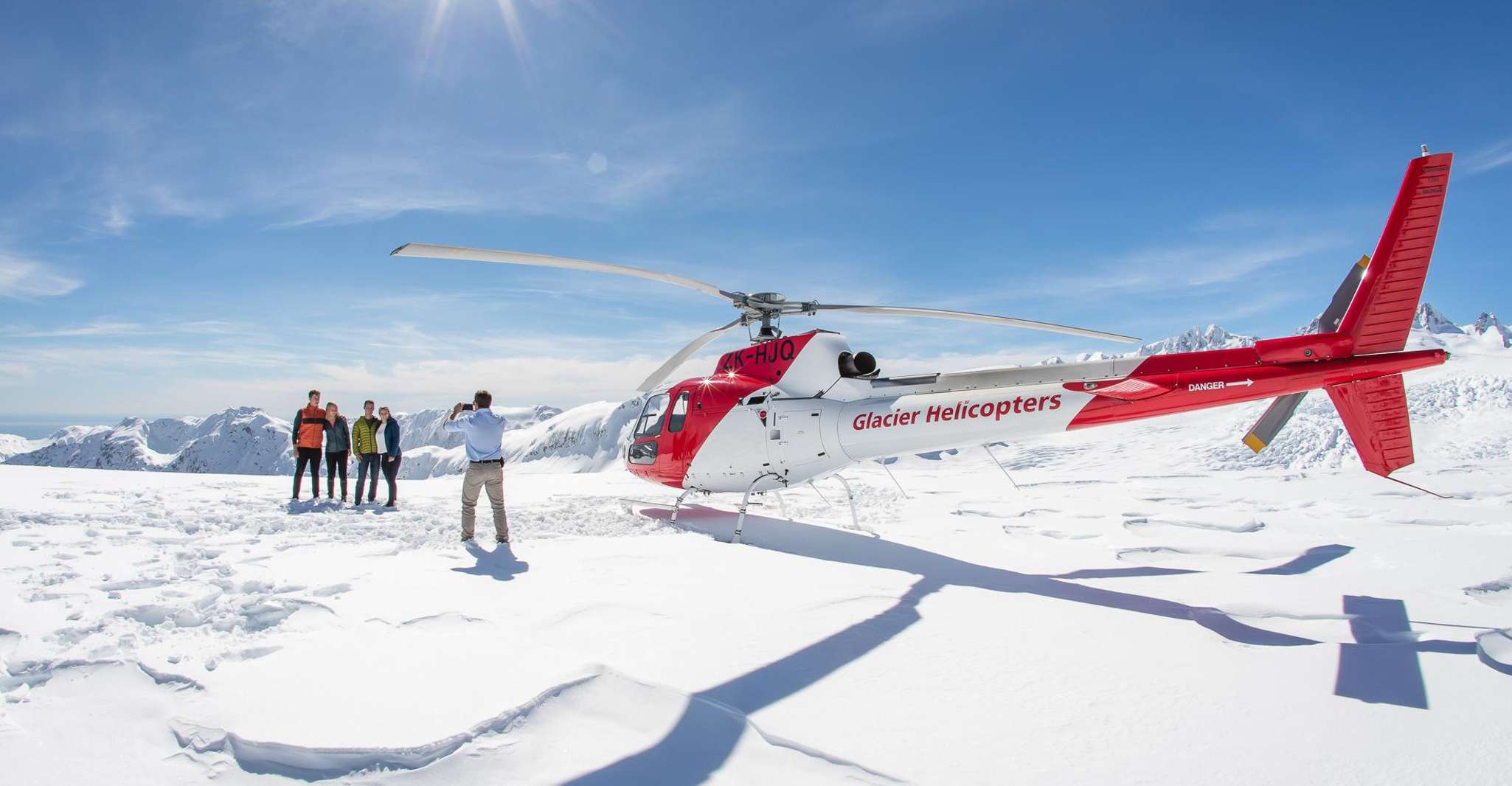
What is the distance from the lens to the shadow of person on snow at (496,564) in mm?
5383

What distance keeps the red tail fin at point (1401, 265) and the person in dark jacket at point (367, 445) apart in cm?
1185

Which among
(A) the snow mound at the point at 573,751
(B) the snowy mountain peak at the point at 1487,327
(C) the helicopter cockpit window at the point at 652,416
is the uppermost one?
(B) the snowy mountain peak at the point at 1487,327

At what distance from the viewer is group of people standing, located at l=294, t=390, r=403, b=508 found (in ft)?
32.1

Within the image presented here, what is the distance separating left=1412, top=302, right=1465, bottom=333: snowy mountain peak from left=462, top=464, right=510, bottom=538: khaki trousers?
13879 cm


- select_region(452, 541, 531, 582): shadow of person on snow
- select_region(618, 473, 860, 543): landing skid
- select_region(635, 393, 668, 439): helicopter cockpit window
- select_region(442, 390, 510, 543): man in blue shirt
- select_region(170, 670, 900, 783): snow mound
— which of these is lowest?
select_region(170, 670, 900, 783): snow mound

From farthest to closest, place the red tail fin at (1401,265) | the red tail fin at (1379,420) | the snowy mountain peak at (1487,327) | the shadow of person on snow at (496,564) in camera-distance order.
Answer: the snowy mountain peak at (1487,327) < the red tail fin at (1379,420) < the shadow of person on snow at (496,564) < the red tail fin at (1401,265)

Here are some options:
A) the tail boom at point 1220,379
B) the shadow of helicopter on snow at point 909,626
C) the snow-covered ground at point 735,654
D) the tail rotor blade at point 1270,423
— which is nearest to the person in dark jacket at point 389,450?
the snow-covered ground at point 735,654

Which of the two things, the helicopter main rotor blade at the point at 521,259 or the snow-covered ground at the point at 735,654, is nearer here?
the snow-covered ground at the point at 735,654

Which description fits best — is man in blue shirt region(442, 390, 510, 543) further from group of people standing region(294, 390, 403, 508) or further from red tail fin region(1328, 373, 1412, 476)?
red tail fin region(1328, 373, 1412, 476)

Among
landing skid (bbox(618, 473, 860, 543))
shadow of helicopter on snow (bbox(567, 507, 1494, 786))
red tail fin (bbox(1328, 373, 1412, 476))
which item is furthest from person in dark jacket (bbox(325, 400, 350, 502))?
red tail fin (bbox(1328, 373, 1412, 476))

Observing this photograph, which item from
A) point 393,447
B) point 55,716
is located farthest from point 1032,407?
point 393,447

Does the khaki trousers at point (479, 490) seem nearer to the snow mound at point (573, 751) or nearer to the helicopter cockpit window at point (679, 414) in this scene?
the helicopter cockpit window at point (679, 414)

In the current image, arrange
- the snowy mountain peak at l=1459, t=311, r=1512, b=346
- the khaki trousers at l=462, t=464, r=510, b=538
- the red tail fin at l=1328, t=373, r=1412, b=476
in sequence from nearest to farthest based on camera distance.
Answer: the red tail fin at l=1328, t=373, r=1412, b=476 < the khaki trousers at l=462, t=464, r=510, b=538 < the snowy mountain peak at l=1459, t=311, r=1512, b=346

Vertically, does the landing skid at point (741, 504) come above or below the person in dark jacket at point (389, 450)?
below
